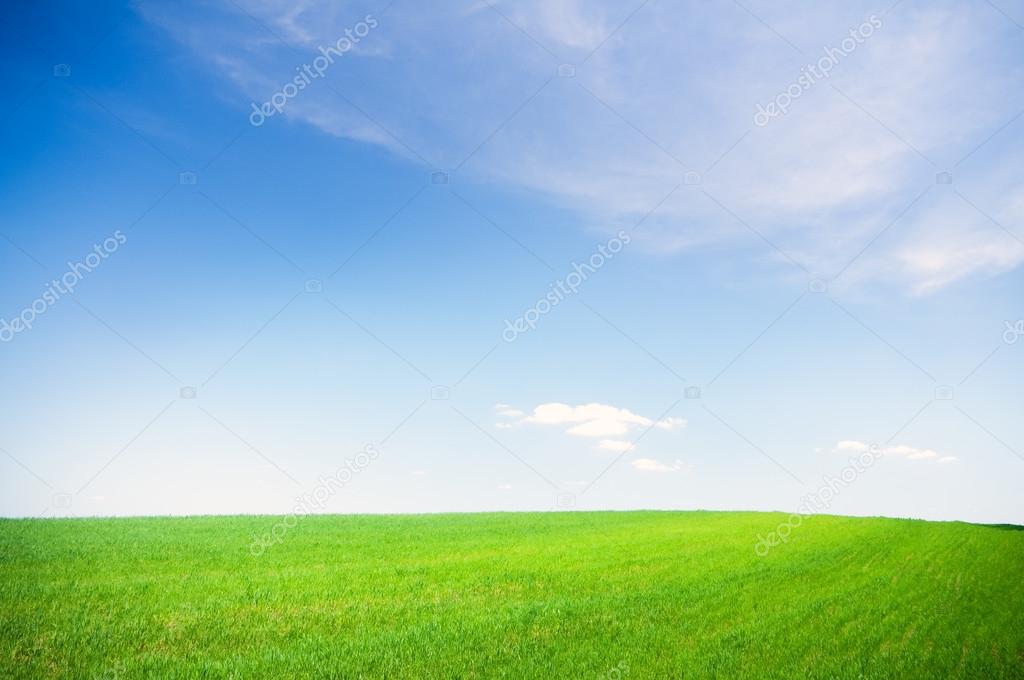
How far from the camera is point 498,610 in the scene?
39.4ft

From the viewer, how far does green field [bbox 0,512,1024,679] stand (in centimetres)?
903

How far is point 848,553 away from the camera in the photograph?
22.6 meters

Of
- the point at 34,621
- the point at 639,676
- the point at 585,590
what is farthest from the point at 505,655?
the point at 34,621

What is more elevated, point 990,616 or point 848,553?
point 848,553

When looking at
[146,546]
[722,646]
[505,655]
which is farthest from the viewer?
[146,546]

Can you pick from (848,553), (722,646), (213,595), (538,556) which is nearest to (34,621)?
(213,595)

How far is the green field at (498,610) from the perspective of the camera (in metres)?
9.03

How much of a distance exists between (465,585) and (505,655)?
18.9ft

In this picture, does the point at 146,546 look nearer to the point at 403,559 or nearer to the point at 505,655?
the point at 403,559

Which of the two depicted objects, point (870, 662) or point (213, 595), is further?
point (213, 595)

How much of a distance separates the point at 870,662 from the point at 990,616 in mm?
5428

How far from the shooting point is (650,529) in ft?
108

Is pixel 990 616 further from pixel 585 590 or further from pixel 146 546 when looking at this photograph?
pixel 146 546

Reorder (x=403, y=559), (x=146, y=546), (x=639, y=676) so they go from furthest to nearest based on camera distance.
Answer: (x=146, y=546) → (x=403, y=559) → (x=639, y=676)
